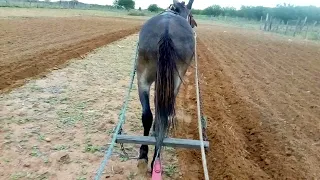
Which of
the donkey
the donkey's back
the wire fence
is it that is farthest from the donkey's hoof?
the wire fence

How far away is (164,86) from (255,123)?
319 cm

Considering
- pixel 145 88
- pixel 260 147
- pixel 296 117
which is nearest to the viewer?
pixel 145 88

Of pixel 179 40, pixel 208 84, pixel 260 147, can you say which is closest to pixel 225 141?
pixel 260 147

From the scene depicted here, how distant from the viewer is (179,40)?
4.11 metres

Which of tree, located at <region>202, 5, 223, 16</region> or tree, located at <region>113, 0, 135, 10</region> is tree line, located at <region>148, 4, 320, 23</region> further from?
tree, located at <region>113, 0, 135, 10</region>

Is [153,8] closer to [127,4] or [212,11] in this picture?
[127,4]

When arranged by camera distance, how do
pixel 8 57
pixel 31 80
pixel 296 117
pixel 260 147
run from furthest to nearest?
pixel 8 57, pixel 31 80, pixel 296 117, pixel 260 147

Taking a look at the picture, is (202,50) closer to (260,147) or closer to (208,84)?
(208,84)

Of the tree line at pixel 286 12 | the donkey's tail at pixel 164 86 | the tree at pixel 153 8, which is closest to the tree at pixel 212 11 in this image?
the tree line at pixel 286 12

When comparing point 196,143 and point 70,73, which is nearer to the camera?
point 196,143

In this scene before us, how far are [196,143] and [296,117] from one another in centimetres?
385

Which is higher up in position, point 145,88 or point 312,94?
point 145,88

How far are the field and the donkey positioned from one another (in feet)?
3.07

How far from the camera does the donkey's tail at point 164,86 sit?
12.9 feet
